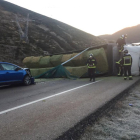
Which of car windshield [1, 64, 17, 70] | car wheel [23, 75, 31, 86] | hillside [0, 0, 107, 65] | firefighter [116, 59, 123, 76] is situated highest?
hillside [0, 0, 107, 65]

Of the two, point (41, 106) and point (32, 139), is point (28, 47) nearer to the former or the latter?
point (41, 106)

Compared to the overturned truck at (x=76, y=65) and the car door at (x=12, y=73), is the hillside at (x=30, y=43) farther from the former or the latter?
the car door at (x=12, y=73)

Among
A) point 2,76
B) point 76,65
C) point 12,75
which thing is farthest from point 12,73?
point 76,65

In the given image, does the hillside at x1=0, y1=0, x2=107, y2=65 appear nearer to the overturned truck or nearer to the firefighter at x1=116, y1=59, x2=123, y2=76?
the overturned truck

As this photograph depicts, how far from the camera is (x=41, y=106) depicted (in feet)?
17.1

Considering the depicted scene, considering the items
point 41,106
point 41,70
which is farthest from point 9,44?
point 41,106

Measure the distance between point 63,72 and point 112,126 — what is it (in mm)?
9704

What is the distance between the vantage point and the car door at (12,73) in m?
9.57

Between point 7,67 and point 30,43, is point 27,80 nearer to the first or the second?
point 7,67

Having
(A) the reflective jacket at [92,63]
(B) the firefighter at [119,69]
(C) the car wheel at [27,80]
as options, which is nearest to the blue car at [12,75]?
(C) the car wheel at [27,80]

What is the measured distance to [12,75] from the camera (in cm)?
984

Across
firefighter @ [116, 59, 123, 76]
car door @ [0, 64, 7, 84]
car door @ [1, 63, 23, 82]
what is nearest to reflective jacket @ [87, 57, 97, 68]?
firefighter @ [116, 59, 123, 76]

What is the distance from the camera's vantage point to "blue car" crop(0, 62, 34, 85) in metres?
9.34

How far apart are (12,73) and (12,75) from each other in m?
0.11
